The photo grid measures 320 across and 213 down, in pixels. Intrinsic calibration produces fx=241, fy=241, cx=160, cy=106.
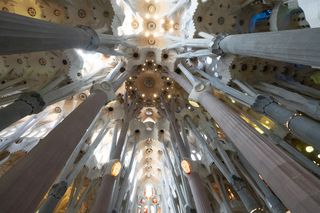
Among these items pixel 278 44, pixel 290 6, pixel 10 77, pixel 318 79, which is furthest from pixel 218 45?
pixel 10 77

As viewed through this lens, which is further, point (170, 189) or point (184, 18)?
point (170, 189)

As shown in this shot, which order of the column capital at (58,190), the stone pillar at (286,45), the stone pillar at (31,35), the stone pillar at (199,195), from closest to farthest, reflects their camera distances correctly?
the stone pillar at (31,35) < the stone pillar at (286,45) < the stone pillar at (199,195) < the column capital at (58,190)

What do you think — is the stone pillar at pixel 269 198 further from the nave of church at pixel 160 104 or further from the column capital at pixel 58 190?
the column capital at pixel 58 190

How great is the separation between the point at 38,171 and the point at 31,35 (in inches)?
111

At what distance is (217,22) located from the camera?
1569 cm

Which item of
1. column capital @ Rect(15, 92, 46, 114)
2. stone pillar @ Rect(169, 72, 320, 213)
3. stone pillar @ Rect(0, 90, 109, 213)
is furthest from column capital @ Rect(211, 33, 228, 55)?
column capital @ Rect(15, 92, 46, 114)

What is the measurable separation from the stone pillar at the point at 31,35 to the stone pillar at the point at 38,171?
2.09 metres

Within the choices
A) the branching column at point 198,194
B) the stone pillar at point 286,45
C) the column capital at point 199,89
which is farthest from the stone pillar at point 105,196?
the stone pillar at point 286,45

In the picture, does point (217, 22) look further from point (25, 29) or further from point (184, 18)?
point (25, 29)

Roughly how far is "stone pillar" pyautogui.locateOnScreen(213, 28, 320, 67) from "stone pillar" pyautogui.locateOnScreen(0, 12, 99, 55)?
527 centimetres

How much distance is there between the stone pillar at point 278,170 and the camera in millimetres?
4125

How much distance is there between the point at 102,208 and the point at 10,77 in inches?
404

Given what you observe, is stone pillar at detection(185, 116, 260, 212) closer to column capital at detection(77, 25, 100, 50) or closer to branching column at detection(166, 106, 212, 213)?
branching column at detection(166, 106, 212, 213)

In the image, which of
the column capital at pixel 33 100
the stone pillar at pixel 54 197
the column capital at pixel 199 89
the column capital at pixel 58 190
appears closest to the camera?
the column capital at pixel 33 100
